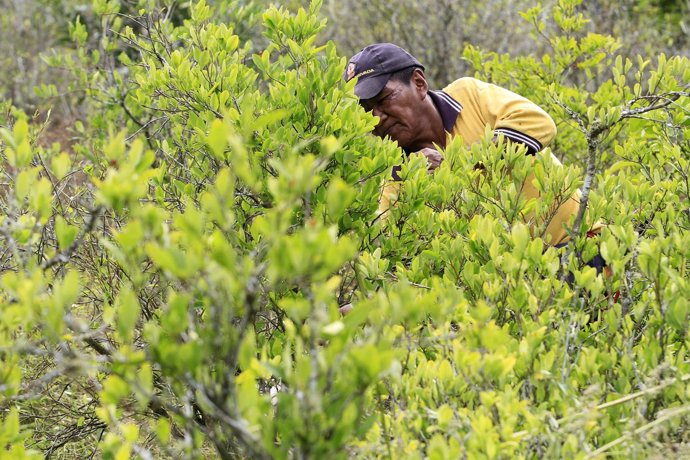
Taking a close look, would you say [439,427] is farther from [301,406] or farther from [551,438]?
[301,406]

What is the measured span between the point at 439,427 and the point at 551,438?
0.22 m

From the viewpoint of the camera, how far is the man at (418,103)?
3.28 m

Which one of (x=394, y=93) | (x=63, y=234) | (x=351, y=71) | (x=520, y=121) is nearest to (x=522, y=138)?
(x=520, y=121)

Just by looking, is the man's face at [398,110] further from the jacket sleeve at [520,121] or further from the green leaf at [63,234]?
the green leaf at [63,234]

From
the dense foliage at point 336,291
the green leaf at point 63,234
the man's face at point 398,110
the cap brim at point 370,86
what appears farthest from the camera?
the man's face at point 398,110

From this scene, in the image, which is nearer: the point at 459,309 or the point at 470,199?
the point at 459,309

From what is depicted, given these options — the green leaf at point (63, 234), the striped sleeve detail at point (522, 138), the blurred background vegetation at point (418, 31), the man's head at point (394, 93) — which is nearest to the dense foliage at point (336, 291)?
the green leaf at point (63, 234)

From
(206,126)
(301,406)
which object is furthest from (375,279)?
(301,406)

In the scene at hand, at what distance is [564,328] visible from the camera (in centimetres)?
189

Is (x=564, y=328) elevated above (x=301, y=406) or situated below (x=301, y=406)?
below

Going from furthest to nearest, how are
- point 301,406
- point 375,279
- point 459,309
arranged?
point 375,279 → point 459,309 → point 301,406

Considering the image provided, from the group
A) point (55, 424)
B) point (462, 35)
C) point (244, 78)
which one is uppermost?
point (244, 78)

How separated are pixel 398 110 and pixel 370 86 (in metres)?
0.19

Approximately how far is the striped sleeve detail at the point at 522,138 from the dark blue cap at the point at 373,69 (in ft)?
1.89
